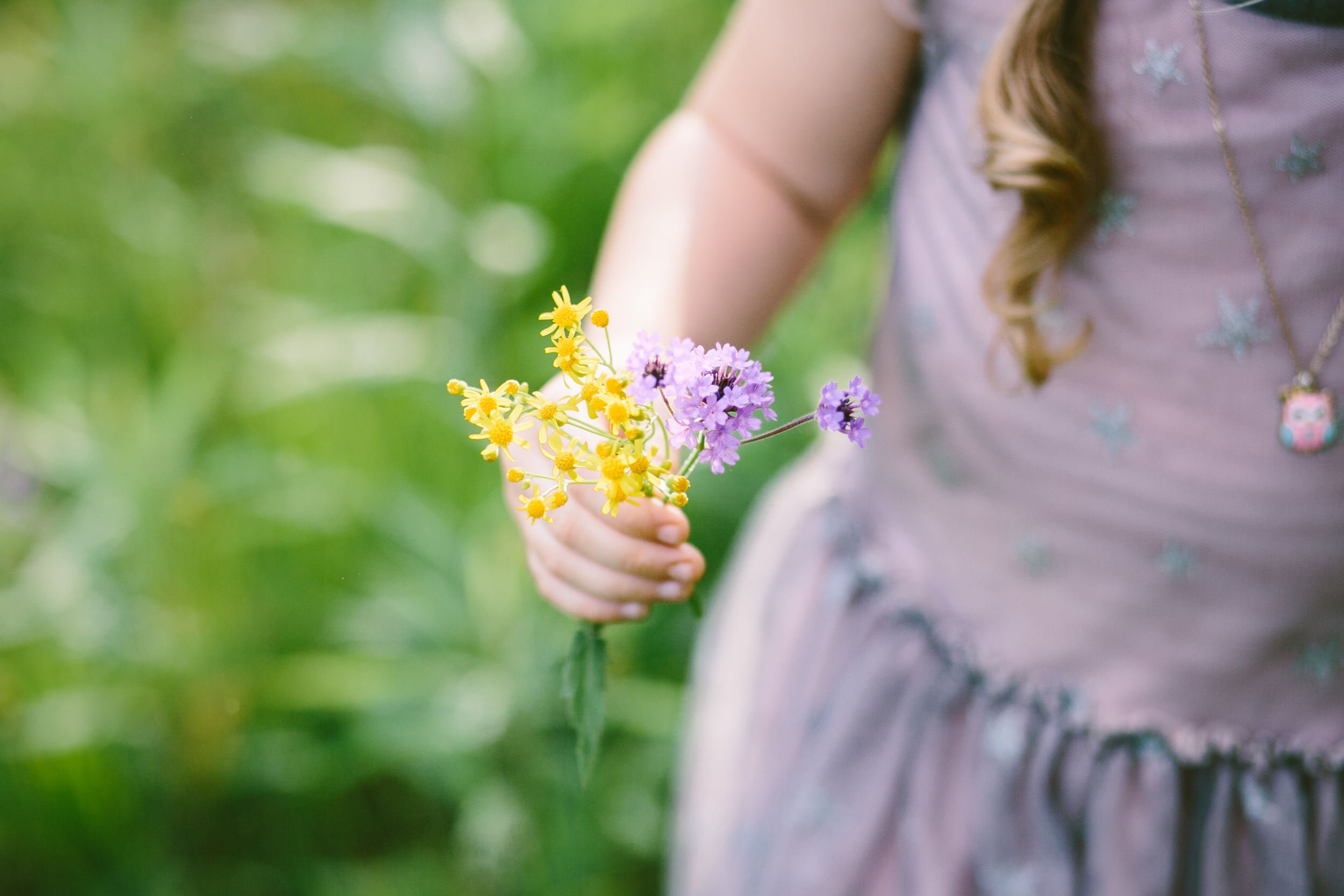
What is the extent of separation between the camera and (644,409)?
0.86 ft

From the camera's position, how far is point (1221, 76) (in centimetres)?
43

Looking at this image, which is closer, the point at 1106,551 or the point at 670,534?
the point at 670,534

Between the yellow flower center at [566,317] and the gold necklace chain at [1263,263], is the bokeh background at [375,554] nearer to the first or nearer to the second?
the gold necklace chain at [1263,263]

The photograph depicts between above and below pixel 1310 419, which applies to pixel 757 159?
above

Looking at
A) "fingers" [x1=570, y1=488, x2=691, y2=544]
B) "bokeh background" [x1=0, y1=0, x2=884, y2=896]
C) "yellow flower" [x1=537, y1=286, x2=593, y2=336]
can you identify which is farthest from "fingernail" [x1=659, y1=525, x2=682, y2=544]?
"bokeh background" [x1=0, y1=0, x2=884, y2=896]

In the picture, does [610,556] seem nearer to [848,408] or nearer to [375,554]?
[848,408]

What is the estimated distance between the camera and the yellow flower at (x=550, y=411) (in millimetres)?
256

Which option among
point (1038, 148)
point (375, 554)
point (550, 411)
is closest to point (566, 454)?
point (550, 411)

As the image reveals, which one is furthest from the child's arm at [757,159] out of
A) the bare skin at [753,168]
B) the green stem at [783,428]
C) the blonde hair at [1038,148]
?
the green stem at [783,428]

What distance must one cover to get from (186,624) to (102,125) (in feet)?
3.55

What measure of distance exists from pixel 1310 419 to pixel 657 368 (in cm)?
37

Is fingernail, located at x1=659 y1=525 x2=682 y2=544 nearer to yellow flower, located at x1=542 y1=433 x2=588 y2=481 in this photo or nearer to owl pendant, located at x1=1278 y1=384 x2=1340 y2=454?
yellow flower, located at x1=542 y1=433 x2=588 y2=481

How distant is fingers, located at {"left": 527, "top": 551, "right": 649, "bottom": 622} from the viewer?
365 mm

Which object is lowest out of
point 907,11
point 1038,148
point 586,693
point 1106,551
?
point 586,693
